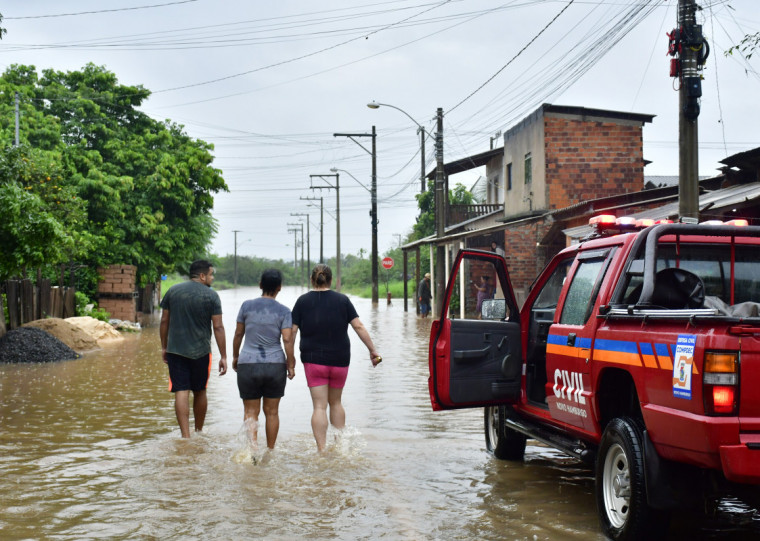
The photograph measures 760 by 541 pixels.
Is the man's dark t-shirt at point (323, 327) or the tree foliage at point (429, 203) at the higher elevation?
the tree foliage at point (429, 203)

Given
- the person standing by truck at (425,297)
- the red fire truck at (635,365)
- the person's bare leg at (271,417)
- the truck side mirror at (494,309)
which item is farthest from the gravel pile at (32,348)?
the person standing by truck at (425,297)

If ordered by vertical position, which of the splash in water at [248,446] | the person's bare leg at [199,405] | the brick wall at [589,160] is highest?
the brick wall at [589,160]

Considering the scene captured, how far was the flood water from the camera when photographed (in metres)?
6.09

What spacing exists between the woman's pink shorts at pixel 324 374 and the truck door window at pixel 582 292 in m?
2.47

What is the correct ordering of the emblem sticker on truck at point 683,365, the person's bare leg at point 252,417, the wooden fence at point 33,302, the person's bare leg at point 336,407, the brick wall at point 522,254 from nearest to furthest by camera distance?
the emblem sticker on truck at point 683,365, the person's bare leg at point 252,417, the person's bare leg at point 336,407, the wooden fence at point 33,302, the brick wall at point 522,254

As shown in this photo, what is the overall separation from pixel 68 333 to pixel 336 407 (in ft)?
43.7

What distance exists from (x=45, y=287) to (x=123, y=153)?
9.93 m

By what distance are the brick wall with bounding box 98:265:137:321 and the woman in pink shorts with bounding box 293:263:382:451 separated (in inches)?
873

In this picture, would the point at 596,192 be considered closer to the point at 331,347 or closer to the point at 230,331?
the point at 230,331

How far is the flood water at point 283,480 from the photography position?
20.0 ft

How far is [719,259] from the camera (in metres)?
6.33

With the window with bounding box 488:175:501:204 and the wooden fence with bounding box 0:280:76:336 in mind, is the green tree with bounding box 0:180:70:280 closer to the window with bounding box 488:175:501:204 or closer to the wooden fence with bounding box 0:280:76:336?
the wooden fence with bounding box 0:280:76:336

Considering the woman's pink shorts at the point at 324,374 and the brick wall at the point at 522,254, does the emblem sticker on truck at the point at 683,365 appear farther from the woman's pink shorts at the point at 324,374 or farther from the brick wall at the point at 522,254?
the brick wall at the point at 522,254

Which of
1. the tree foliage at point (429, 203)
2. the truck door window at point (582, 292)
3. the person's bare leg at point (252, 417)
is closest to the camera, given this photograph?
the truck door window at point (582, 292)
